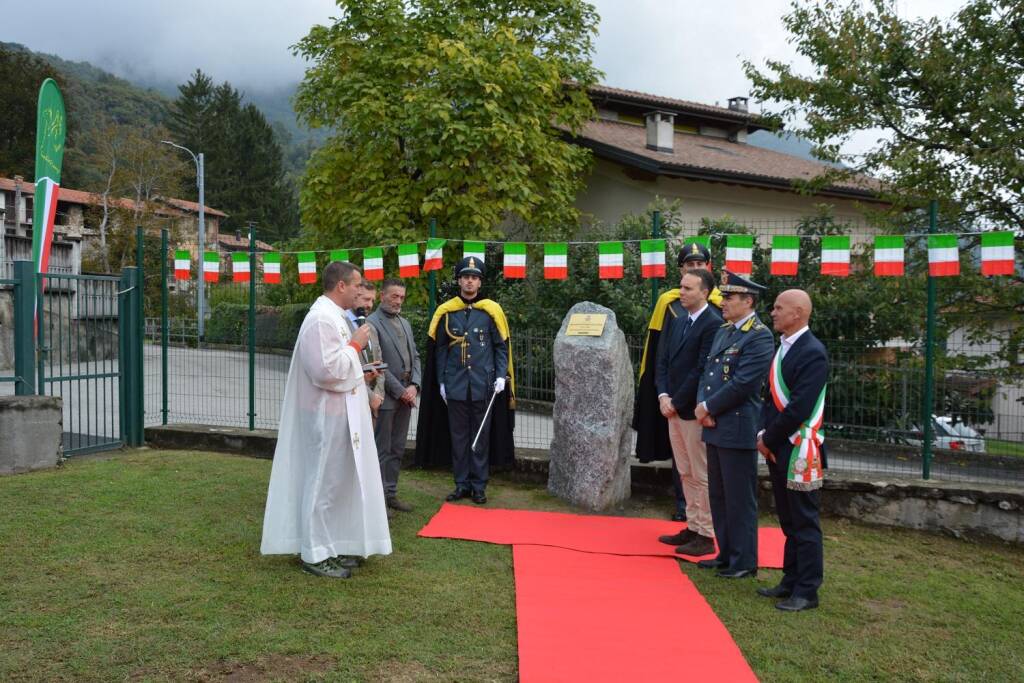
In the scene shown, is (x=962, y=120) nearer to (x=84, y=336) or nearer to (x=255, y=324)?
(x=255, y=324)

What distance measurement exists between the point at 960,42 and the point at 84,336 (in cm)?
1107

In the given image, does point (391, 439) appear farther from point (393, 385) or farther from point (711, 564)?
point (711, 564)

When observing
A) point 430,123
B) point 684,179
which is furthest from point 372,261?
point 684,179

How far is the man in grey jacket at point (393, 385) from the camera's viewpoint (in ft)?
22.6

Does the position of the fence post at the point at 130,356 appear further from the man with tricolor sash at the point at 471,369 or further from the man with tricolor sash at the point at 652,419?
the man with tricolor sash at the point at 652,419

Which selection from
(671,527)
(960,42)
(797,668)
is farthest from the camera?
(960,42)

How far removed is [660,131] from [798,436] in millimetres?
15611

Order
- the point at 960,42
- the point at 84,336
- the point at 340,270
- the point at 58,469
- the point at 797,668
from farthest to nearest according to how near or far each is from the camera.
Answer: the point at 960,42, the point at 84,336, the point at 58,469, the point at 340,270, the point at 797,668

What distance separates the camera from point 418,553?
18.8 feet

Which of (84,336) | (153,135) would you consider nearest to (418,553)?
(84,336)

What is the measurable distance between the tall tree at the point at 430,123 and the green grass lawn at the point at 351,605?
962 cm

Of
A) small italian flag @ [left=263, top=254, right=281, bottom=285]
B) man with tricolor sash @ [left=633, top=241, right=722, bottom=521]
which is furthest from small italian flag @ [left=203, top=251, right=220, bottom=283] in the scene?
man with tricolor sash @ [left=633, top=241, right=722, bottom=521]

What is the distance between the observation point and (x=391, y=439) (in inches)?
277

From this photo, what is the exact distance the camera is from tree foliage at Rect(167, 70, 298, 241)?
5516 cm
